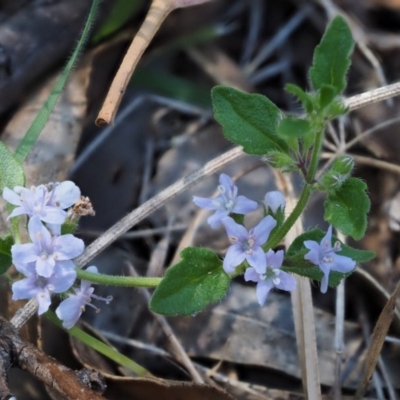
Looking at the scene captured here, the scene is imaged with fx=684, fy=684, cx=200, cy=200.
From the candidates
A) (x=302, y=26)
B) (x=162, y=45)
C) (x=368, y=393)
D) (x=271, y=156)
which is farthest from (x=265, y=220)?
(x=302, y=26)

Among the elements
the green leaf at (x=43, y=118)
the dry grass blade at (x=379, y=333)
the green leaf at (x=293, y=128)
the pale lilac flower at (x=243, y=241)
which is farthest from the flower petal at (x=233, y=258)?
the green leaf at (x=43, y=118)

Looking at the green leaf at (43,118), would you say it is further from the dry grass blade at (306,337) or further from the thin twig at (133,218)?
the dry grass blade at (306,337)

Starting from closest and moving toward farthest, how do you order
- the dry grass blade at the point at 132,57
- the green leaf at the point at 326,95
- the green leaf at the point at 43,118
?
the green leaf at the point at 326,95 < the dry grass blade at the point at 132,57 < the green leaf at the point at 43,118

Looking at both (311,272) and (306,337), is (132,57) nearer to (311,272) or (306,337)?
(311,272)

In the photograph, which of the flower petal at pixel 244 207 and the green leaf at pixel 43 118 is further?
the green leaf at pixel 43 118

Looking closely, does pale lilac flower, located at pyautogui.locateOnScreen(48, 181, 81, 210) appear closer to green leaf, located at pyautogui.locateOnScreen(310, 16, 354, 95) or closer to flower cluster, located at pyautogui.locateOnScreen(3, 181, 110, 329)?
flower cluster, located at pyautogui.locateOnScreen(3, 181, 110, 329)

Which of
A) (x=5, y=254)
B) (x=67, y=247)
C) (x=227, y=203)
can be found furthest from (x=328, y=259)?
(x=5, y=254)

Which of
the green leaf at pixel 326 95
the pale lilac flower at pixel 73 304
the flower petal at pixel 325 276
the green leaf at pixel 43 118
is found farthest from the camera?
the green leaf at pixel 43 118
